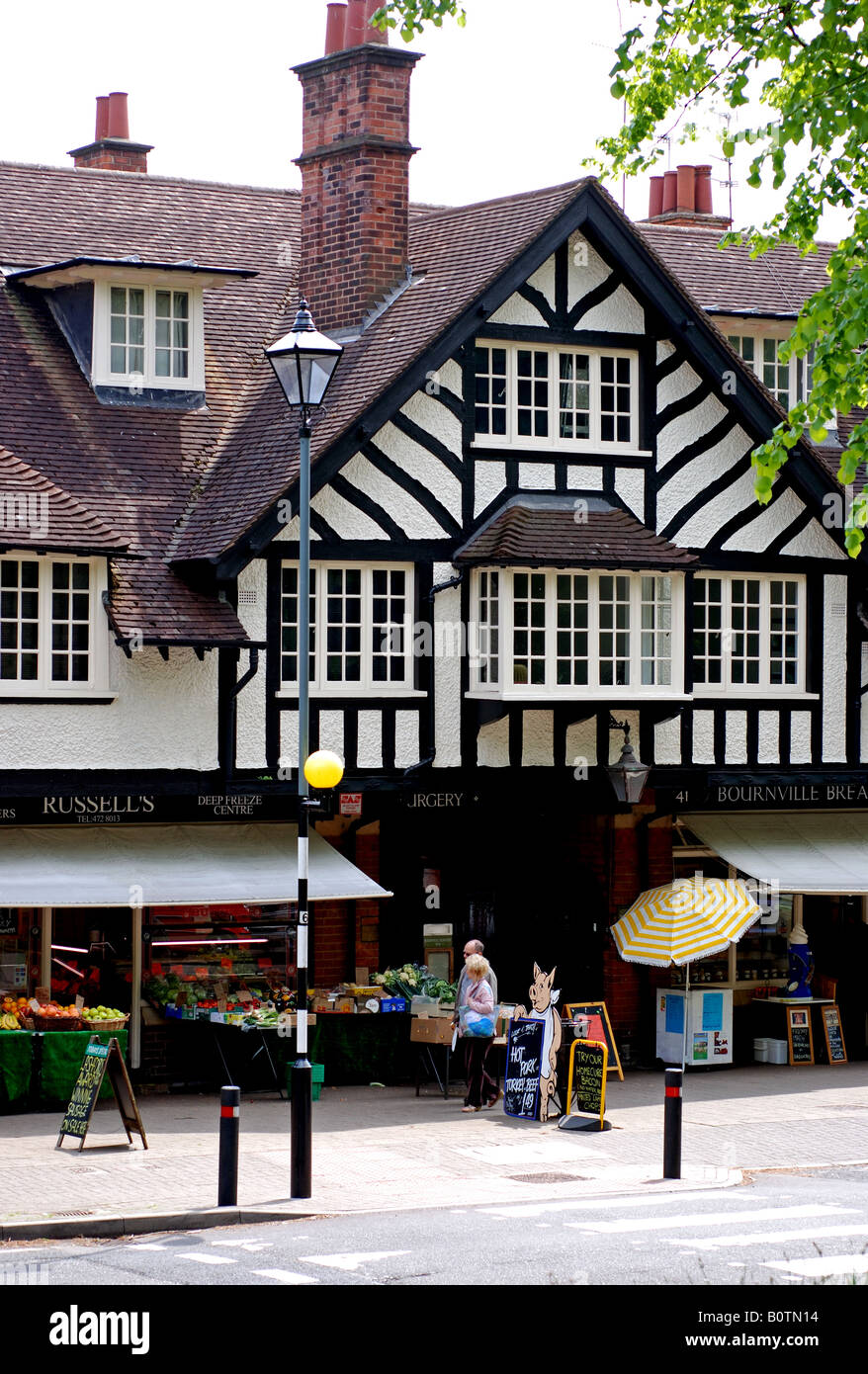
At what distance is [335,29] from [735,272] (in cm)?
682

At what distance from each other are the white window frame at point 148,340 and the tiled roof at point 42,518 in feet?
7.13

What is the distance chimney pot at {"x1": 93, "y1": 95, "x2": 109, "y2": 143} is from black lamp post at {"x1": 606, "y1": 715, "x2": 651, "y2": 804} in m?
11.2

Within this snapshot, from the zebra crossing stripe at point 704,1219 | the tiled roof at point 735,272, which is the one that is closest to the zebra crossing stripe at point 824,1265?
the zebra crossing stripe at point 704,1219

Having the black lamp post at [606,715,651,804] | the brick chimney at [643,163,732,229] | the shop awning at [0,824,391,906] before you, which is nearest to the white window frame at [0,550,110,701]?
the shop awning at [0,824,391,906]

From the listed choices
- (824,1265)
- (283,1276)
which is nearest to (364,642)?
(283,1276)

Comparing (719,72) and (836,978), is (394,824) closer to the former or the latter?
(836,978)

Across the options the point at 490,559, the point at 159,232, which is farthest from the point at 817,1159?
the point at 159,232

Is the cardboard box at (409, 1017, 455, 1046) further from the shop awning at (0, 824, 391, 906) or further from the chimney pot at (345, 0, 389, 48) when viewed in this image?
the chimney pot at (345, 0, 389, 48)

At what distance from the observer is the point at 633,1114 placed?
20.0 metres

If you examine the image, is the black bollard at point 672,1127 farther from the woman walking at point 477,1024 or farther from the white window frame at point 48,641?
the white window frame at point 48,641

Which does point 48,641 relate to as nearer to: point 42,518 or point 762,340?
point 42,518

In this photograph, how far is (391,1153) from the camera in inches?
691

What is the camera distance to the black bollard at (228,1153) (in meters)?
14.5

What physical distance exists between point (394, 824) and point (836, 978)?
6051mm
